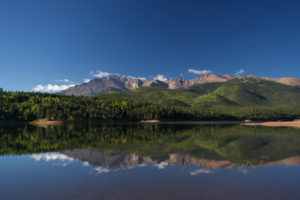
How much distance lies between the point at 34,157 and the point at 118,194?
2605 cm

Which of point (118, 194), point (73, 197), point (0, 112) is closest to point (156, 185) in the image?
point (118, 194)

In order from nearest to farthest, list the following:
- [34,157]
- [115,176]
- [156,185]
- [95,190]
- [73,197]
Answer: [73,197], [95,190], [156,185], [115,176], [34,157]

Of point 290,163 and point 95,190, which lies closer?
point 95,190

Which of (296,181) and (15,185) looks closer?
(15,185)

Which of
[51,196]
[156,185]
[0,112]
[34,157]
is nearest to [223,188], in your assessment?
[156,185]

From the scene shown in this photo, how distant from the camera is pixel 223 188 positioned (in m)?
21.0

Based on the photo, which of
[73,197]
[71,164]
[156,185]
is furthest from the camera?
[71,164]

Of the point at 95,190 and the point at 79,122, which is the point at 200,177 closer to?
the point at 95,190

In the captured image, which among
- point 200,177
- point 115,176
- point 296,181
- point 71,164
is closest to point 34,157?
point 71,164

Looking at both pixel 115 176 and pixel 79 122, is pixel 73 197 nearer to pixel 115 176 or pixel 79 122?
pixel 115 176

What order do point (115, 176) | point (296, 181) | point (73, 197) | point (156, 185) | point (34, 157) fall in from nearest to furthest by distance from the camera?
point (73, 197)
point (156, 185)
point (296, 181)
point (115, 176)
point (34, 157)

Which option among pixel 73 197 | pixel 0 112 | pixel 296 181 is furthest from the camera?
pixel 0 112

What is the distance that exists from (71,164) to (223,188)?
23342 mm

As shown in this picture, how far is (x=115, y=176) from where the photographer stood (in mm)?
25359
